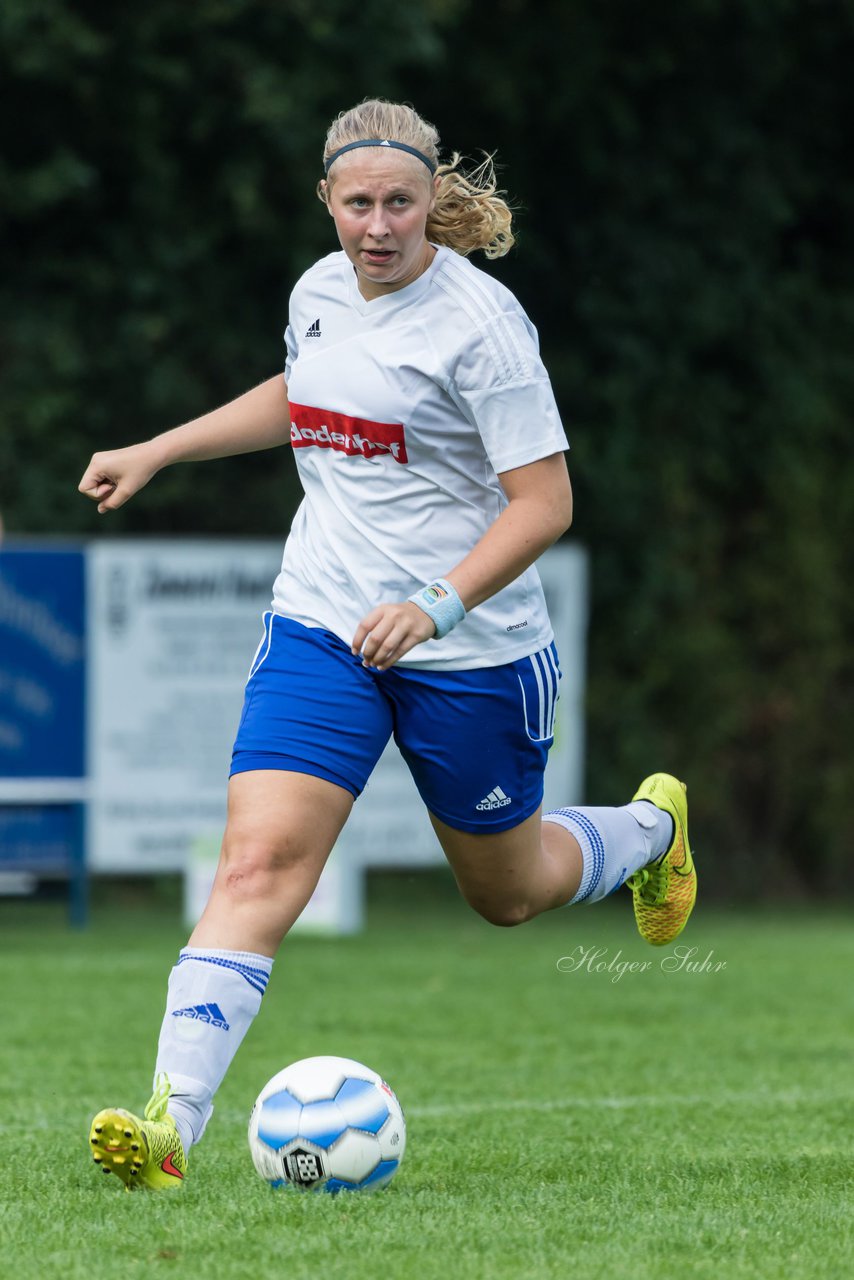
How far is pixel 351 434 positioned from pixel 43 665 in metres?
7.74

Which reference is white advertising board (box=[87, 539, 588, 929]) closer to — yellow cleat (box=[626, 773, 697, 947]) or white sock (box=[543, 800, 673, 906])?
yellow cleat (box=[626, 773, 697, 947])

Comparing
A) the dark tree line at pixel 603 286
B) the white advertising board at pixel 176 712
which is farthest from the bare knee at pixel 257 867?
the dark tree line at pixel 603 286

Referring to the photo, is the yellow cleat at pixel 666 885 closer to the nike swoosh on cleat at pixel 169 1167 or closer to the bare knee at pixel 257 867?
the bare knee at pixel 257 867

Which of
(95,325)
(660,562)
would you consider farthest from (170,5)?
(660,562)

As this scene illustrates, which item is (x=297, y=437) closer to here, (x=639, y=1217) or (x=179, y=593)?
(x=639, y=1217)

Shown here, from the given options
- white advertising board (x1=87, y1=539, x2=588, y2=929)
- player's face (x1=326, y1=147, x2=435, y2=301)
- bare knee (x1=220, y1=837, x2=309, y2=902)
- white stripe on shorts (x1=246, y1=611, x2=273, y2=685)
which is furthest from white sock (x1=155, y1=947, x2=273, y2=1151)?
white advertising board (x1=87, y1=539, x2=588, y2=929)

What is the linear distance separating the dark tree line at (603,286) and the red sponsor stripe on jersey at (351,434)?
979 cm

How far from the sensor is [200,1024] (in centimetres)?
403

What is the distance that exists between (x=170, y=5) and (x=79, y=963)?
699cm

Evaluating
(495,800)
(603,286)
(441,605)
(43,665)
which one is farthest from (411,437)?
(603,286)

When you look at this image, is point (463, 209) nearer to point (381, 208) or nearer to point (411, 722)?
point (381, 208)

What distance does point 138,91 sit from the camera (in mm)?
14172

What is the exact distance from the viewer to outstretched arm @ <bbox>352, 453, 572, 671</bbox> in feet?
12.7

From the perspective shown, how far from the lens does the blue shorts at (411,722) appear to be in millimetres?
4219
